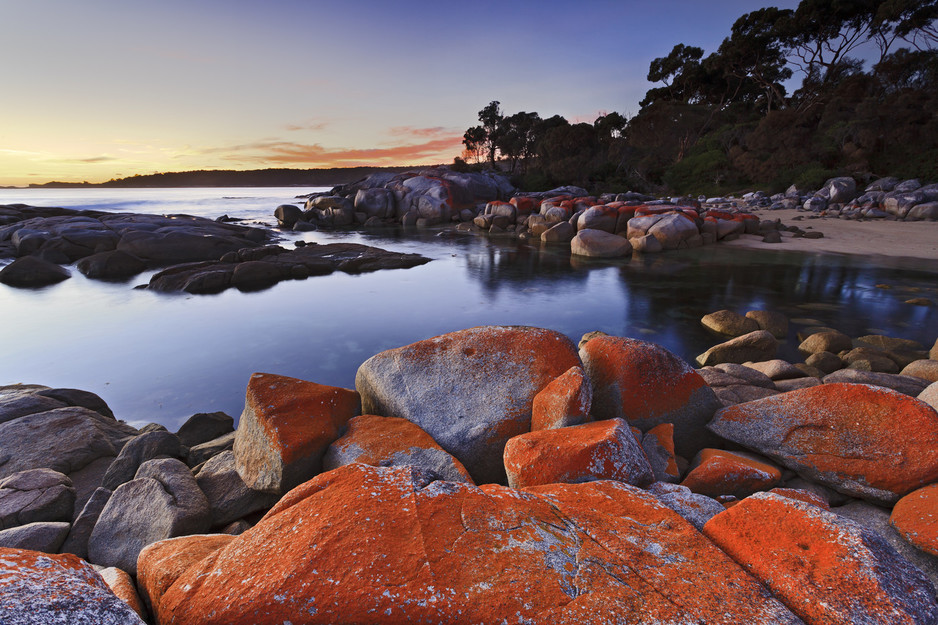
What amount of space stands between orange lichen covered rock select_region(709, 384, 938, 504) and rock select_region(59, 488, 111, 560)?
536 centimetres

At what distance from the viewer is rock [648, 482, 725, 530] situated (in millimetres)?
2570

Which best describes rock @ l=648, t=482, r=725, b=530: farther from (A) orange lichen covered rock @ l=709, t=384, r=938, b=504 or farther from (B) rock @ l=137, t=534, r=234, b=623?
(B) rock @ l=137, t=534, r=234, b=623

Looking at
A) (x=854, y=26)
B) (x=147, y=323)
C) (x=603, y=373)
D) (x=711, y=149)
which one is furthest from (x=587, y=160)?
(x=603, y=373)

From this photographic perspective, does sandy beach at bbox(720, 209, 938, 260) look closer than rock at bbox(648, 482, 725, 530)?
No

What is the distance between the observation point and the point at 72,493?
13.8ft

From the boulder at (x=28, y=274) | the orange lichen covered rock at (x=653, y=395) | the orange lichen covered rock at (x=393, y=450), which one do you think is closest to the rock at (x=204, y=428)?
the orange lichen covered rock at (x=393, y=450)

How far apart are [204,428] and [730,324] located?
35.6 ft

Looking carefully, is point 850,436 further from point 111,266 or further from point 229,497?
point 111,266

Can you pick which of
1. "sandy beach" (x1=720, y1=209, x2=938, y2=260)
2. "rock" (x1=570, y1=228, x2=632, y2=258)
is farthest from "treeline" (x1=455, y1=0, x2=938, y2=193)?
"rock" (x1=570, y1=228, x2=632, y2=258)

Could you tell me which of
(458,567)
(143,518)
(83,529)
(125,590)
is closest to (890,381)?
(458,567)

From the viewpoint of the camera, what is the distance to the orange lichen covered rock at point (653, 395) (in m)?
4.34

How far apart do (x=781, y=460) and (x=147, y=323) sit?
14843 millimetres

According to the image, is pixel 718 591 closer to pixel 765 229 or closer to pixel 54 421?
pixel 54 421

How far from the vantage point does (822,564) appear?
81.4 inches
